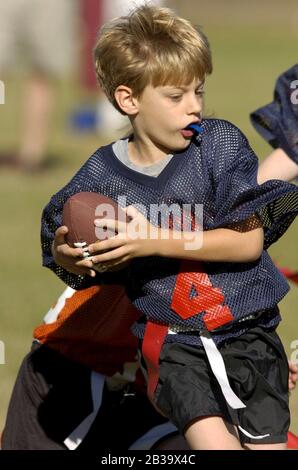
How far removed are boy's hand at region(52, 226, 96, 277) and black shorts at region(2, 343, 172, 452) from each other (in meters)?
0.76

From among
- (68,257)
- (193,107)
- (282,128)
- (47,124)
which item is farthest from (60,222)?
(47,124)

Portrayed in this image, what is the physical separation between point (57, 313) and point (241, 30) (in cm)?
2633

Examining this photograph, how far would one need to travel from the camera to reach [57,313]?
4.38 meters

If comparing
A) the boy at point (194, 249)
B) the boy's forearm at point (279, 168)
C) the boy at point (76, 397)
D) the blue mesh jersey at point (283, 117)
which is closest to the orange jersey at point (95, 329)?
the boy at point (76, 397)

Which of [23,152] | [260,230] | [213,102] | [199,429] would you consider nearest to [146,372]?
[199,429]

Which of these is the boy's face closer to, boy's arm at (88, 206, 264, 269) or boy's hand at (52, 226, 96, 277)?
boy's arm at (88, 206, 264, 269)

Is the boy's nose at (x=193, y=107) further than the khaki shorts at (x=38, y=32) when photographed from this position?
No

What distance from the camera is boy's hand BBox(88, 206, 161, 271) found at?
343 cm

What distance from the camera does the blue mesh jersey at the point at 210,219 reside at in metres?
3.61

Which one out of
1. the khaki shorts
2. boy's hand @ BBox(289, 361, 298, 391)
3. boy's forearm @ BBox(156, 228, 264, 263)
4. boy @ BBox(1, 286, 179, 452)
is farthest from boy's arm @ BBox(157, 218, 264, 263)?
the khaki shorts

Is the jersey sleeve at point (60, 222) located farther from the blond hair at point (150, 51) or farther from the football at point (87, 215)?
the blond hair at point (150, 51)

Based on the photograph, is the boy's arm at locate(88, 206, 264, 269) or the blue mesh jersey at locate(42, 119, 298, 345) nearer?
the boy's arm at locate(88, 206, 264, 269)

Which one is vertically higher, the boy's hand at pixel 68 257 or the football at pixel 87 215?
the football at pixel 87 215

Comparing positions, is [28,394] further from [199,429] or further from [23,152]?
[23,152]
